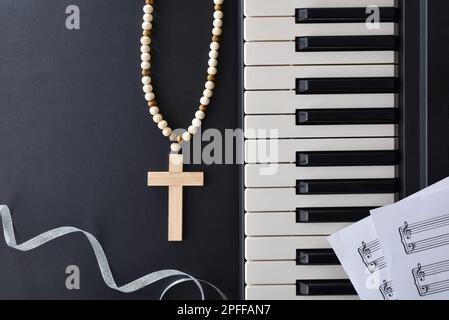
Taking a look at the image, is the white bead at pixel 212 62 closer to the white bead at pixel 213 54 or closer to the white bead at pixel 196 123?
A: the white bead at pixel 213 54

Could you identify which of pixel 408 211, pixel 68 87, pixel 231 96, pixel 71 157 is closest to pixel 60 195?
pixel 71 157

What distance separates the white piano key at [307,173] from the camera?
41.2 inches

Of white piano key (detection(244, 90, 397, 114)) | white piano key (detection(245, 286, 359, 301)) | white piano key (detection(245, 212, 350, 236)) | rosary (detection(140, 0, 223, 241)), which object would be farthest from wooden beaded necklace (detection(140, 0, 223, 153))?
white piano key (detection(245, 286, 359, 301))

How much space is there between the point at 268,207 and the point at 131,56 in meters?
0.41

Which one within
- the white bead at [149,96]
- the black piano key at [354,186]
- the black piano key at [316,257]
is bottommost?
the black piano key at [316,257]

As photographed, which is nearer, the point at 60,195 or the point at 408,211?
the point at 408,211

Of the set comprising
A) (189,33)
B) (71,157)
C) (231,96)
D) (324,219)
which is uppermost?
(189,33)

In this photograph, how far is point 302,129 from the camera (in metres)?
1.04

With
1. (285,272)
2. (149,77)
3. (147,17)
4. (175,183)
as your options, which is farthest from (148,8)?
(285,272)

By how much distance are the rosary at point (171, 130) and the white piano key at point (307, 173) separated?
5.3 inches

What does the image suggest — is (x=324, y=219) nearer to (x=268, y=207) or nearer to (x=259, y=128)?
(x=268, y=207)

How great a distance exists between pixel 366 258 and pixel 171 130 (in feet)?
1.48

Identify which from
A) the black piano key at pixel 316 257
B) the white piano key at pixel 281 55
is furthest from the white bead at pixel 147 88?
the black piano key at pixel 316 257

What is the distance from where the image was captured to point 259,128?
1047 mm
